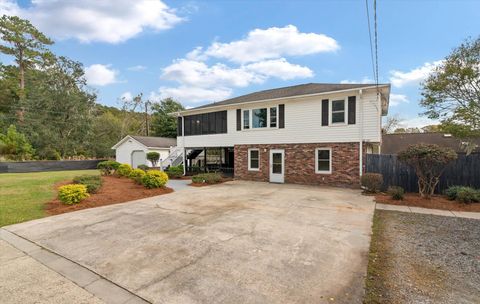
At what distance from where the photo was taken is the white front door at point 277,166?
13.6 metres

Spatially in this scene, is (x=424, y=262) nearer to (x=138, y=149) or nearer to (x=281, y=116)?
(x=281, y=116)

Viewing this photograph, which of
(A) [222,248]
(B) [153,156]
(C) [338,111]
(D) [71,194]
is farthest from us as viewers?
(B) [153,156]

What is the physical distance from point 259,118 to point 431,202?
927cm

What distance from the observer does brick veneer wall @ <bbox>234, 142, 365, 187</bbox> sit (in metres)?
11.6

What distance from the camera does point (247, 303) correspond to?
2771 millimetres

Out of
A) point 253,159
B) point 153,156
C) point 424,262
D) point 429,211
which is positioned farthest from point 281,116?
point 153,156

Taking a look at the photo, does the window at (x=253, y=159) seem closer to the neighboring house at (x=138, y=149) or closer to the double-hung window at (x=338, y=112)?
the double-hung window at (x=338, y=112)

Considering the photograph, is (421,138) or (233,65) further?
(421,138)

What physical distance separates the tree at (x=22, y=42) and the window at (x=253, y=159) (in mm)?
30833

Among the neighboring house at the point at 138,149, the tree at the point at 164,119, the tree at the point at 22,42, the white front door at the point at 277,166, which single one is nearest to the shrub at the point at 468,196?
the white front door at the point at 277,166

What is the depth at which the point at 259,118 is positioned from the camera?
571 inches

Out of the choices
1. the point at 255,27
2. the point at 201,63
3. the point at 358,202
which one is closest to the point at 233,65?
the point at 201,63

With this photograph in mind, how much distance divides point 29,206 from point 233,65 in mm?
16168

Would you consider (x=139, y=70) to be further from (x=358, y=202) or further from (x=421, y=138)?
(x=421, y=138)
